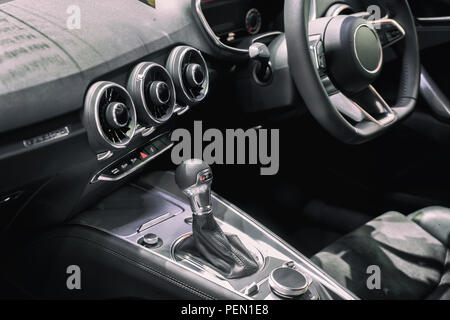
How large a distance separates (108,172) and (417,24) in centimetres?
134

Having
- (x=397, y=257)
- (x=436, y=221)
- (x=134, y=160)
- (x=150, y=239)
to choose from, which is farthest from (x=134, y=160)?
(x=436, y=221)

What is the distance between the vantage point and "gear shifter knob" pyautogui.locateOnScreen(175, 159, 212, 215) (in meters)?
1.13

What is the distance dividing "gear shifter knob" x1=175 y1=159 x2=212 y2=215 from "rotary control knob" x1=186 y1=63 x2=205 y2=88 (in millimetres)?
251

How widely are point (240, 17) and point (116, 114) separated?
685 mm

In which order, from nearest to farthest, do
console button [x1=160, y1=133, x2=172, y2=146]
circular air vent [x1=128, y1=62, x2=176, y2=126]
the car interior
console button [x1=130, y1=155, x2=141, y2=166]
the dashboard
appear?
the car interior → circular air vent [x1=128, y1=62, x2=176, y2=126] → console button [x1=130, y1=155, x2=141, y2=166] → console button [x1=160, y1=133, x2=172, y2=146] → the dashboard

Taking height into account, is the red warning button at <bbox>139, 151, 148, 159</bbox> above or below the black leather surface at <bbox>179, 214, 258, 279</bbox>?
above

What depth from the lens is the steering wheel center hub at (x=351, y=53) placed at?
133 cm

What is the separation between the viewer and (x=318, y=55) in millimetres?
1341

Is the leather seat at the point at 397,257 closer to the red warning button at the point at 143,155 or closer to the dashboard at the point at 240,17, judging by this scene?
the red warning button at the point at 143,155

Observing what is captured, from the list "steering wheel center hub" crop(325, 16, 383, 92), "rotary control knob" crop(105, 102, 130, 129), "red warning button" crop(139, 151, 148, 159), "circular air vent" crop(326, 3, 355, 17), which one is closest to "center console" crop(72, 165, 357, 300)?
"red warning button" crop(139, 151, 148, 159)

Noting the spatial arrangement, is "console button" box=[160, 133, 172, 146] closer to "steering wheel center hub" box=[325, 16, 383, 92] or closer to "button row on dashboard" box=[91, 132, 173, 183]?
"button row on dashboard" box=[91, 132, 173, 183]

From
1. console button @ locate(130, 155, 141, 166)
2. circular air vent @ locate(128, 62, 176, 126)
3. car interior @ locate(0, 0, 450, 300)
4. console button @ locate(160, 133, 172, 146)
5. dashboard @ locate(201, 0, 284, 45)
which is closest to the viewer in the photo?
car interior @ locate(0, 0, 450, 300)
